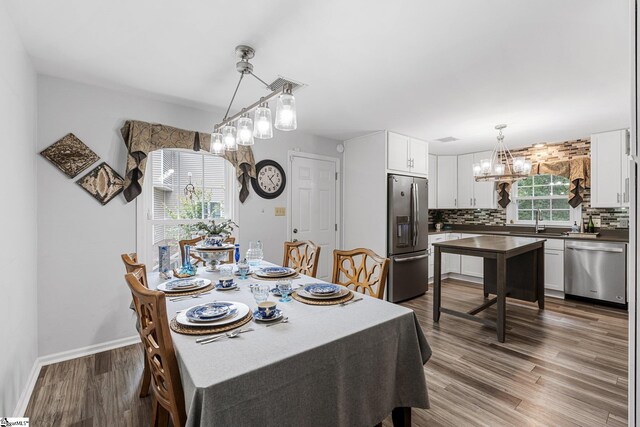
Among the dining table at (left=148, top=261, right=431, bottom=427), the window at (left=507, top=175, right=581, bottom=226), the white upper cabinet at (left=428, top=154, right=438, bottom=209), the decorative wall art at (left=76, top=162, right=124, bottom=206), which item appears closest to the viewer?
the dining table at (left=148, top=261, right=431, bottom=427)

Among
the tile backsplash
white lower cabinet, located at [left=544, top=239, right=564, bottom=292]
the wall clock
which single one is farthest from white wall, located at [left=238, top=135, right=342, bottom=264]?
white lower cabinet, located at [left=544, top=239, right=564, bottom=292]

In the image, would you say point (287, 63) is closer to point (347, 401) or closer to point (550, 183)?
point (347, 401)

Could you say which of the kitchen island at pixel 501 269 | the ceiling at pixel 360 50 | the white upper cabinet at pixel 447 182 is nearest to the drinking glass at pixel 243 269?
the ceiling at pixel 360 50

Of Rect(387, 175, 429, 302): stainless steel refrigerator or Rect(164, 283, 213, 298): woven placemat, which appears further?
Rect(387, 175, 429, 302): stainless steel refrigerator

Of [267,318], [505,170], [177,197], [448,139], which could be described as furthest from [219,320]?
[448,139]

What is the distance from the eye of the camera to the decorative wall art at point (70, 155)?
2.52 m

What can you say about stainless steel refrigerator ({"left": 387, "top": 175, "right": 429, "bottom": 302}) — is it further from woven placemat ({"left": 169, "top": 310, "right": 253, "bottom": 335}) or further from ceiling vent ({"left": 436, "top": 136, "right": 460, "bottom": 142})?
woven placemat ({"left": 169, "top": 310, "right": 253, "bottom": 335})

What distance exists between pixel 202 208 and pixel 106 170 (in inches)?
37.6

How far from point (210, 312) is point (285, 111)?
1.11 meters

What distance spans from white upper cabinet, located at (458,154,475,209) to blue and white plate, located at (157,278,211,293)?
497 cm

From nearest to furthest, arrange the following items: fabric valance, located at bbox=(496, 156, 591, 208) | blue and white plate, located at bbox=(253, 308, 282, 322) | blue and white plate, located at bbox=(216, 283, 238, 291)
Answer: blue and white plate, located at bbox=(253, 308, 282, 322), blue and white plate, located at bbox=(216, 283, 238, 291), fabric valance, located at bbox=(496, 156, 591, 208)

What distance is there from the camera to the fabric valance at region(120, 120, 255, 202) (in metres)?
2.80

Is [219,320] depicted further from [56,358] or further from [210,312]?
[56,358]

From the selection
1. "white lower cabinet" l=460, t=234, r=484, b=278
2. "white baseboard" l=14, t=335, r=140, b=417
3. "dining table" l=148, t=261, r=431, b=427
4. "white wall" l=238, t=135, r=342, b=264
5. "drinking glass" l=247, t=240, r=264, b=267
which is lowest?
"white baseboard" l=14, t=335, r=140, b=417
